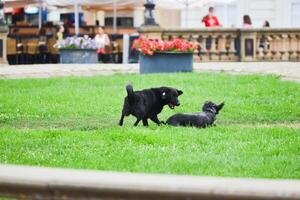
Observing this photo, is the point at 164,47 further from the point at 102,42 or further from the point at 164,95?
the point at 164,95

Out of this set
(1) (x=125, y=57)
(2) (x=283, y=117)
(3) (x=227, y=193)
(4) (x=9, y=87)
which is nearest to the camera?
(3) (x=227, y=193)

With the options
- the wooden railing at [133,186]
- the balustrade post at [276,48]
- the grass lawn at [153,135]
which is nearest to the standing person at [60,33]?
the balustrade post at [276,48]

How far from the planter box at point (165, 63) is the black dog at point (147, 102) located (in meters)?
11.8

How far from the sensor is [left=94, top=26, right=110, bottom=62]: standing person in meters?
32.7

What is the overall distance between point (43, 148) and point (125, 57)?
23834mm

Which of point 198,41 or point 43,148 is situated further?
point 198,41

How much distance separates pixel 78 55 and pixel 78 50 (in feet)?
0.59

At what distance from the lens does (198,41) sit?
29375 millimetres

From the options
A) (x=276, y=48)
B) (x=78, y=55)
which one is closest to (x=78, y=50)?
(x=78, y=55)

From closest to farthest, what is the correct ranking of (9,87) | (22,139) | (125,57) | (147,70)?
(22,139)
(9,87)
(147,70)
(125,57)

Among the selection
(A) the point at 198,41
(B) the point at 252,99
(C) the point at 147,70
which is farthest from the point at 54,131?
(A) the point at 198,41

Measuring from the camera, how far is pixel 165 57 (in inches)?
899

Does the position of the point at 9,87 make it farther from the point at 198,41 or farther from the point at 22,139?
the point at 198,41

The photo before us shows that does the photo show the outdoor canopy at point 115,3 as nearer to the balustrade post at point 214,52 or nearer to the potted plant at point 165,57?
the balustrade post at point 214,52
